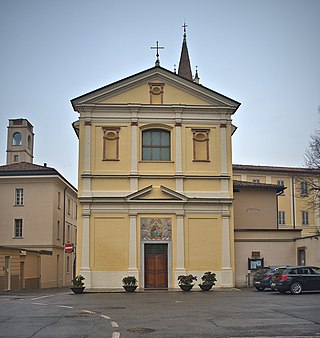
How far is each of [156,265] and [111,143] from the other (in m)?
7.78

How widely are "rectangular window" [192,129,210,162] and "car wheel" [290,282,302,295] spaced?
1130cm

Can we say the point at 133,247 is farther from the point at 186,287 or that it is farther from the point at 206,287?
the point at 206,287

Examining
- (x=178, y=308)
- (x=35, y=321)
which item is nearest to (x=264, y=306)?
(x=178, y=308)

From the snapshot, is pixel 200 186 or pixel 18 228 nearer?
pixel 200 186

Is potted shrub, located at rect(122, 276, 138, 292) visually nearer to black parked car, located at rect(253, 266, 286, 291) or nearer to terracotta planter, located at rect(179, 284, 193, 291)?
terracotta planter, located at rect(179, 284, 193, 291)

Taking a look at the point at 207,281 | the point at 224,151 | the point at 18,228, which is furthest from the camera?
the point at 18,228

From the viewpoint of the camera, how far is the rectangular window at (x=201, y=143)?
35219 mm

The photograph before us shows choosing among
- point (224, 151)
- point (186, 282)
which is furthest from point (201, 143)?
point (186, 282)

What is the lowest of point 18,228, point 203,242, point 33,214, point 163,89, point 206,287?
point 206,287

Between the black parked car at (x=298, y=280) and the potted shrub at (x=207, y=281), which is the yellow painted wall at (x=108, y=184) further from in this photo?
the black parked car at (x=298, y=280)

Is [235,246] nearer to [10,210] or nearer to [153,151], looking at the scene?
[153,151]

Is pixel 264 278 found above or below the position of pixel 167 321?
above

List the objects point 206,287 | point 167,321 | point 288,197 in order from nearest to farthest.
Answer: point 167,321 < point 206,287 < point 288,197

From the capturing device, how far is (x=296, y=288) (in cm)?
2608
